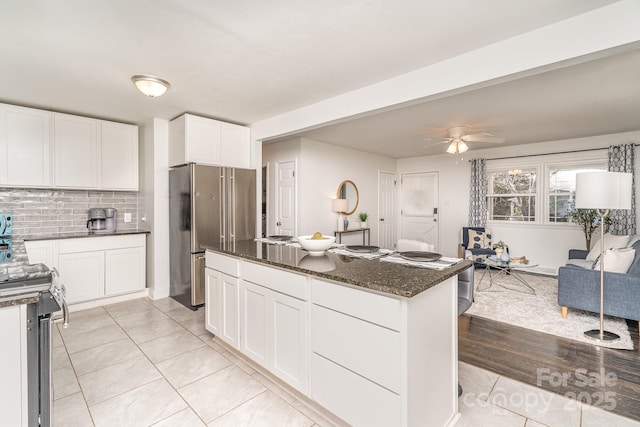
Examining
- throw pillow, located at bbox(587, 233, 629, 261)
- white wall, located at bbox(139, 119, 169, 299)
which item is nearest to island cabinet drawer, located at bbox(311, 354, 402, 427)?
white wall, located at bbox(139, 119, 169, 299)

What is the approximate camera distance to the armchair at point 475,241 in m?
5.53

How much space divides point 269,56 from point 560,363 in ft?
11.2

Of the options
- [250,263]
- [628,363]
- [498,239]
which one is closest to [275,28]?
[250,263]

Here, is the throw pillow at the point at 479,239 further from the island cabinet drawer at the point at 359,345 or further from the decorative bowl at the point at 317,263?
the island cabinet drawer at the point at 359,345

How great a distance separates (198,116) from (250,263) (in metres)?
2.47

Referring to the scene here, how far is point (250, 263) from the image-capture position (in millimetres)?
2266

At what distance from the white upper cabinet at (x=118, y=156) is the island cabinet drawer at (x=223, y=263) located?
227cm

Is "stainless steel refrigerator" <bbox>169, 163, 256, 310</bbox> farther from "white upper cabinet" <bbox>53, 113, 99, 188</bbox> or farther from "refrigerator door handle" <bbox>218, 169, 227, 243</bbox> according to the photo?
"white upper cabinet" <bbox>53, 113, 99, 188</bbox>

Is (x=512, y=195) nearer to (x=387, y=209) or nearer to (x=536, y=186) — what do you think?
(x=536, y=186)

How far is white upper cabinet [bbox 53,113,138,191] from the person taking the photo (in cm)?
362

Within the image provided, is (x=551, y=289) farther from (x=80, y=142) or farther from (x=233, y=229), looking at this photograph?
(x=80, y=142)

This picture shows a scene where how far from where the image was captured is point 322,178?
17.7 feet

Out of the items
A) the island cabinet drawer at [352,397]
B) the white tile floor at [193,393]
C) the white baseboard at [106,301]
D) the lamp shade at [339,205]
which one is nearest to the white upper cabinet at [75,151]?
the white baseboard at [106,301]

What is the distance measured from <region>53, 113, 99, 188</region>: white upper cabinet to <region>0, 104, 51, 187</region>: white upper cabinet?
0.29ft
